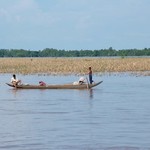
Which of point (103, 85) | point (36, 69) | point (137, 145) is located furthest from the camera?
point (36, 69)

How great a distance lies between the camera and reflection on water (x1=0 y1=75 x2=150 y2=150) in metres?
15.9

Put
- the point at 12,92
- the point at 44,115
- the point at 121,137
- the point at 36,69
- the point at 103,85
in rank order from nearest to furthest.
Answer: the point at 121,137
the point at 44,115
the point at 12,92
the point at 103,85
the point at 36,69

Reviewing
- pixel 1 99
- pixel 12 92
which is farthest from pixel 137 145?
pixel 12 92

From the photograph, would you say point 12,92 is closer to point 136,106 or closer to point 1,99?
point 1,99

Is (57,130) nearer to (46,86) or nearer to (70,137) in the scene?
(70,137)

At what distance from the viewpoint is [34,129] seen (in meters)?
18.3

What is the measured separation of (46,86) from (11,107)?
9.97 meters

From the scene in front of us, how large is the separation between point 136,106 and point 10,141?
9659 millimetres

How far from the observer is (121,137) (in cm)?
1656

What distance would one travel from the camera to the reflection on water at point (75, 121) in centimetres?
1590

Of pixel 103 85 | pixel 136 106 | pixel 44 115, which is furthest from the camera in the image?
pixel 103 85

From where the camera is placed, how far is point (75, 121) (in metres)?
20.0

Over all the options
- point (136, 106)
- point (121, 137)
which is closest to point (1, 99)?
point (136, 106)

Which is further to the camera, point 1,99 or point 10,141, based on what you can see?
point 1,99
